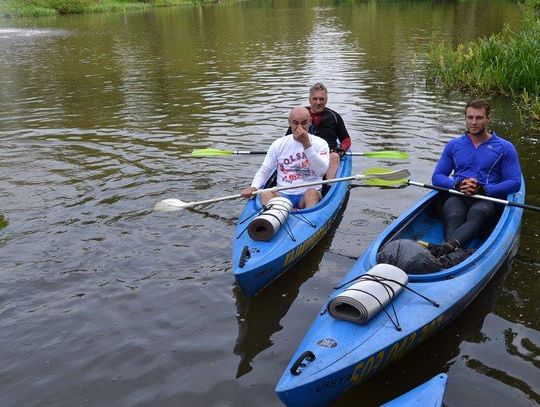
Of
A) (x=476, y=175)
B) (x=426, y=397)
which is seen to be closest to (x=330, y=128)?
(x=476, y=175)

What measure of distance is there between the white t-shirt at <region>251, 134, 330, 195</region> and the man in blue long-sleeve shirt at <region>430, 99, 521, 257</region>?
146 cm

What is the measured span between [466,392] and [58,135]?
32.2 ft

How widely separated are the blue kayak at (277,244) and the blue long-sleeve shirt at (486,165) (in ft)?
4.57

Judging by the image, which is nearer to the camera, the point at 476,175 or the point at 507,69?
the point at 476,175

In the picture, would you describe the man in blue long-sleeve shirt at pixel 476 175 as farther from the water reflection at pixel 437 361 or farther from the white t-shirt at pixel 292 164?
the white t-shirt at pixel 292 164

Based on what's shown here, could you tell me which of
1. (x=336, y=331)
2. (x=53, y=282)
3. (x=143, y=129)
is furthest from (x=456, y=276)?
(x=143, y=129)

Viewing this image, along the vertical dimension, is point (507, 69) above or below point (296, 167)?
above

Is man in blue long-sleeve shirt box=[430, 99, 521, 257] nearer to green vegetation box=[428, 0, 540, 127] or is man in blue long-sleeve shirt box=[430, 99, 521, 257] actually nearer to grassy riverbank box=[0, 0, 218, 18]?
green vegetation box=[428, 0, 540, 127]

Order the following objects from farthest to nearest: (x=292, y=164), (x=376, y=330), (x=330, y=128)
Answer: (x=330, y=128) → (x=292, y=164) → (x=376, y=330)

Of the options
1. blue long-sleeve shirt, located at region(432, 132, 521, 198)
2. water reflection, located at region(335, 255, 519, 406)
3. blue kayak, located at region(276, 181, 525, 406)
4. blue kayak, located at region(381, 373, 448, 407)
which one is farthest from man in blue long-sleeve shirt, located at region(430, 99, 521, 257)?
blue kayak, located at region(381, 373, 448, 407)

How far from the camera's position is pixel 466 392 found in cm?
406

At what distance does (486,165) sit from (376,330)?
2.95m

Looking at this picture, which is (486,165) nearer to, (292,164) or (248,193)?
(292,164)

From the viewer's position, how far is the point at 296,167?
6.80 metres
